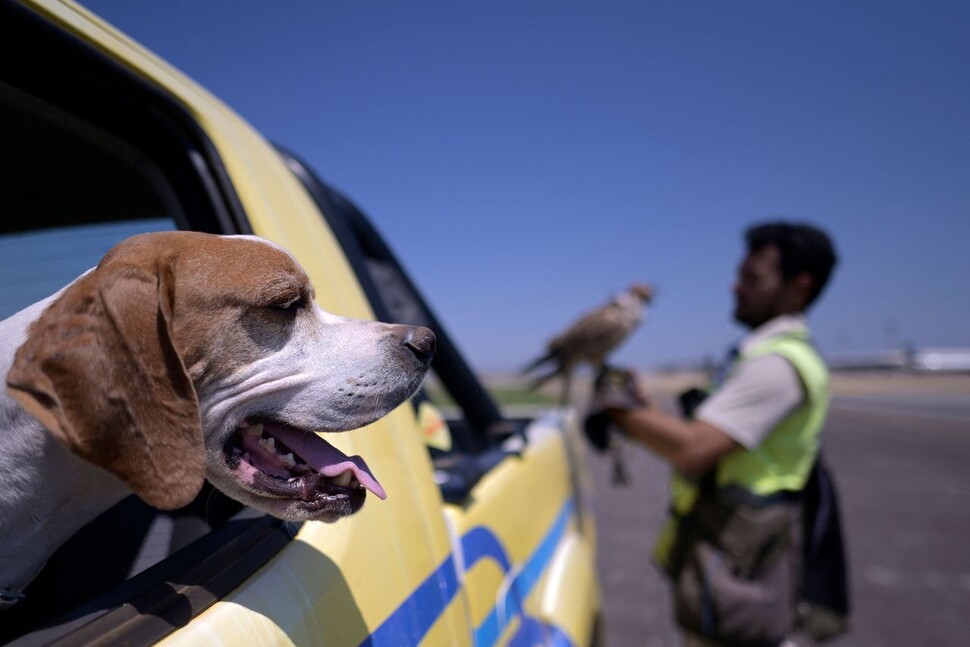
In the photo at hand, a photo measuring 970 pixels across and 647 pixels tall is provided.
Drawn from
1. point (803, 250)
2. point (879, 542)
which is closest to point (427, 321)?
point (803, 250)

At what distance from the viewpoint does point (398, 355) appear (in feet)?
4.37

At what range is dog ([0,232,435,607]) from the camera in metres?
0.94

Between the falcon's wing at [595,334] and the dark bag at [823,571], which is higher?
the falcon's wing at [595,334]

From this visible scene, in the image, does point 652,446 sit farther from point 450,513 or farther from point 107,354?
point 107,354

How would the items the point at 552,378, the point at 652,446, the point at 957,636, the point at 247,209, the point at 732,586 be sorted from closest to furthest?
the point at 247,209, the point at 732,586, the point at 652,446, the point at 957,636, the point at 552,378

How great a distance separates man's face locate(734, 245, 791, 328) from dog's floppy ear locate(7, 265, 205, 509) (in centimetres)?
291

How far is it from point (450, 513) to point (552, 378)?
2984 mm

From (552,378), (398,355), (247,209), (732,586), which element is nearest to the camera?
(398,355)

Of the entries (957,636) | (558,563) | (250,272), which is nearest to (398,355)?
(250,272)

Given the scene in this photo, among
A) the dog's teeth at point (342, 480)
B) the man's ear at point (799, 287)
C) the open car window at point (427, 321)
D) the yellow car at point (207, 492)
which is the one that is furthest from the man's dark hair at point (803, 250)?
the dog's teeth at point (342, 480)

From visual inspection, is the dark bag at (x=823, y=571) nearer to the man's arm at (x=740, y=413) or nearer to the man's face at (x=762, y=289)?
the man's arm at (x=740, y=413)

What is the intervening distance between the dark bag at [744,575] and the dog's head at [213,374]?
6.54 feet

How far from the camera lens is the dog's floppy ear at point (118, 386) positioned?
914 millimetres

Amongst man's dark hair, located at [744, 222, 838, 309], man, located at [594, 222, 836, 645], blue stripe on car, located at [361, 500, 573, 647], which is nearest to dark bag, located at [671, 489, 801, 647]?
man, located at [594, 222, 836, 645]
